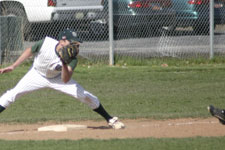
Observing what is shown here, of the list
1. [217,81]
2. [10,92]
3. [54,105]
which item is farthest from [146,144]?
[217,81]

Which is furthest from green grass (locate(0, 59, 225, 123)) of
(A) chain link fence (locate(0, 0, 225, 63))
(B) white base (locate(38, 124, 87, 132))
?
(B) white base (locate(38, 124, 87, 132))

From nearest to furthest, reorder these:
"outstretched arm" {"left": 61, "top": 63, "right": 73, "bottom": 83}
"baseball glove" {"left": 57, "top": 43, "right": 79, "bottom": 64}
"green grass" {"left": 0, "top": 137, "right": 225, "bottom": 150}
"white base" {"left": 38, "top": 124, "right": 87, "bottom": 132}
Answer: "green grass" {"left": 0, "top": 137, "right": 225, "bottom": 150} < "baseball glove" {"left": 57, "top": 43, "right": 79, "bottom": 64} < "outstretched arm" {"left": 61, "top": 63, "right": 73, "bottom": 83} < "white base" {"left": 38, "top": 124, "right": 87, "bottom": 132}

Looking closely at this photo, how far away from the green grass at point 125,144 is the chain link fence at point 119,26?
25.7 feet

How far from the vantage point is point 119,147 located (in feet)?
21.5

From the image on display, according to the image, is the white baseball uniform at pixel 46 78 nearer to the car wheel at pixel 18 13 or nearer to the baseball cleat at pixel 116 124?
the baseball cleat at pixel 116 124

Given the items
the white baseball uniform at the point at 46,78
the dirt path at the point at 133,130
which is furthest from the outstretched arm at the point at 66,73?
the dirt path at the point at 133,130

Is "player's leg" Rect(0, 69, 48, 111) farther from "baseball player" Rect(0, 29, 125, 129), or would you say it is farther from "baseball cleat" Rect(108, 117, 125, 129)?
"baseball cleat" Rect(108, 117, 125, 129)

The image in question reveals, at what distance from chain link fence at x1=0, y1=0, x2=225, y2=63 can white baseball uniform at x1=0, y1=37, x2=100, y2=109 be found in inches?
265

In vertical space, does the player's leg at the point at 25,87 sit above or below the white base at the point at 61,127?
above

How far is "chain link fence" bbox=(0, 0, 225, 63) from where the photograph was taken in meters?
14.8

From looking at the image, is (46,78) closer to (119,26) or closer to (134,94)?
(134,94)

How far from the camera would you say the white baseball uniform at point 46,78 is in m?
7.65

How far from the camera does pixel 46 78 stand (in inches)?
309

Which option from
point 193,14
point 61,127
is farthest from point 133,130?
point 193,14
